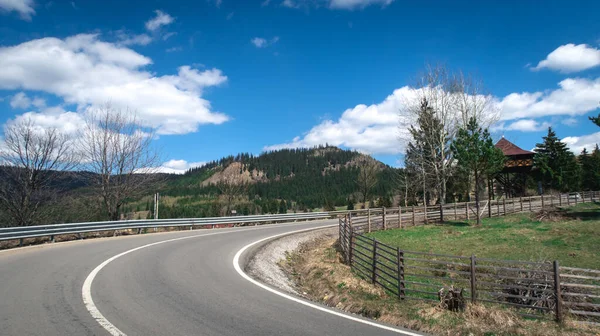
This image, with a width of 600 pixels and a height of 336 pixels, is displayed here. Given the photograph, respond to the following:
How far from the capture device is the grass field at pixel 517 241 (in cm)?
1346

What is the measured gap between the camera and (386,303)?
25.5ft

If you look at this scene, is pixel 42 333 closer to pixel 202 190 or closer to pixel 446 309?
pixel 446 309

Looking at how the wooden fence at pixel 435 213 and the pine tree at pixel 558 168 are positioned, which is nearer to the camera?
the wooden fence at pixel 435 213

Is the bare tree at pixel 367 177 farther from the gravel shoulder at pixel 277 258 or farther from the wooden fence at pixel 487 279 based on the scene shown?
the gravel shoulder at pixel 277 258

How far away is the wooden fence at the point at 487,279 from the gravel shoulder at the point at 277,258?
8.06ft

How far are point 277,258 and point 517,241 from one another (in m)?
11.1

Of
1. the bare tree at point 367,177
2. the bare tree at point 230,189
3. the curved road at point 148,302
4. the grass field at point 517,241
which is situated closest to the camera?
the curved road at point 148,302

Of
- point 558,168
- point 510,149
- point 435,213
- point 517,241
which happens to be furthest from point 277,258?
point 558,168

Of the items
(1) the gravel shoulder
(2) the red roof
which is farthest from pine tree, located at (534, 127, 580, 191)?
(1) the gravel shoulder

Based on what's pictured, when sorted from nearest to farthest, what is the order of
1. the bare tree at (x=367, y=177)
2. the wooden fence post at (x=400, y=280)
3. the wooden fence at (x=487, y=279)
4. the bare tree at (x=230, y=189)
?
the wooden fence at (x=487, y=279) → the wooden fence post at (x=400, y=280) → the bare tree at (x=230, y=189) → the bare tree at (x=367, y=177)

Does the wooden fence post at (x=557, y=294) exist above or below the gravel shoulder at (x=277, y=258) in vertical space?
above

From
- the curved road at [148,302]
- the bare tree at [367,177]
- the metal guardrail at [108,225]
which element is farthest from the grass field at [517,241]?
the bare tree at [367,177]

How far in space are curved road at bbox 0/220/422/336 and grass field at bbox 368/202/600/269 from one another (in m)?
8.66

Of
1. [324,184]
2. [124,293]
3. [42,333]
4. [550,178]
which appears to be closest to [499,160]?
[124,293]
